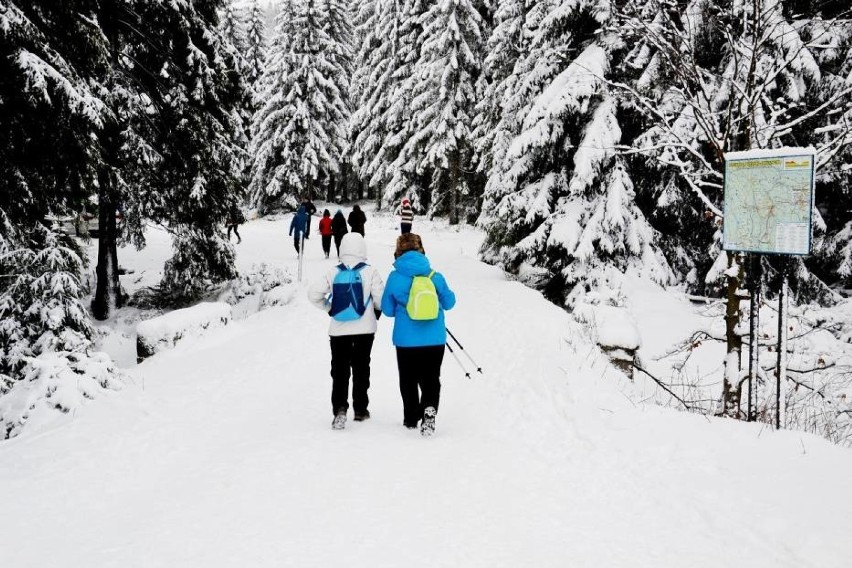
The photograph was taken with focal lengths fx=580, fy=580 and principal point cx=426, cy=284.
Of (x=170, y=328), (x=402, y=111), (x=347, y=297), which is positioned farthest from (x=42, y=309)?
(x=402, y=111)

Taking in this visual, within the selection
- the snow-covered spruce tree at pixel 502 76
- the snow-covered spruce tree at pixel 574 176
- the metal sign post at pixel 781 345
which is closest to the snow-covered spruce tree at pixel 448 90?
the snow-covered spruce tree at pixel 502 76

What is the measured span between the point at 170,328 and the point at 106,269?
596 cm

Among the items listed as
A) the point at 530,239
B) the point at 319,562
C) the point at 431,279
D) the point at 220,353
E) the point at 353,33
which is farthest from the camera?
the point at 353,33

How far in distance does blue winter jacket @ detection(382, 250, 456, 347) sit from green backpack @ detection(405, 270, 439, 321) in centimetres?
9

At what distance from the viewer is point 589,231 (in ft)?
40.3

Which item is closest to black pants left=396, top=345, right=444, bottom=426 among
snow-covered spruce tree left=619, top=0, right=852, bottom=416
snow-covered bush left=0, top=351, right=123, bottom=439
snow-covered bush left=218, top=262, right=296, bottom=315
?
snow-covered spruce tree left=619, top=0, right=852, bottom=416

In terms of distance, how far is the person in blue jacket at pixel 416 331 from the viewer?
528cm

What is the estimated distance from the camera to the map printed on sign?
14.1 ft

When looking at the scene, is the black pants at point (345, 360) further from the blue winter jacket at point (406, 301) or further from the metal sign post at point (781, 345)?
the metal sign post at point (781, 345)

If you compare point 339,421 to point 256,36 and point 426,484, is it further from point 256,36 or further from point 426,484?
point 256,36

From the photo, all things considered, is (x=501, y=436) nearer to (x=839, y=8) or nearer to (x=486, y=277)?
(x=486, y=277)

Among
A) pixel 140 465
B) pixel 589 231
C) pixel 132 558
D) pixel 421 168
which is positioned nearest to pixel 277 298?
pixel 589 231

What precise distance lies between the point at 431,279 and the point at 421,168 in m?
24.5

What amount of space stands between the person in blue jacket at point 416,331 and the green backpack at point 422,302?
10 cm
